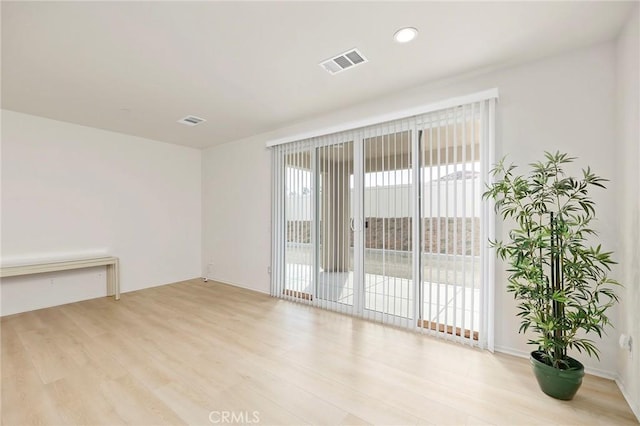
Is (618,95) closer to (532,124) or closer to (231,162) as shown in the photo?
(532,124)

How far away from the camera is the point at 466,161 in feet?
9.20

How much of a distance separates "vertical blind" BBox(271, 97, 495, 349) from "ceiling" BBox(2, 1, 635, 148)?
1.99 feet

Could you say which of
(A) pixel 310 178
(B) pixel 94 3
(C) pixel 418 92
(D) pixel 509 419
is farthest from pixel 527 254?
(B) pixel 94 3

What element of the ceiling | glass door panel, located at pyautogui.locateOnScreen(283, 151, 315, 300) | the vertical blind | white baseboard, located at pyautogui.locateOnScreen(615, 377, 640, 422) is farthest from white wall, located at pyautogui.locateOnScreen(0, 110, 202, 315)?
white baseboard, located at pyautogui.locateOnScreen(615, 377, 640, 422)

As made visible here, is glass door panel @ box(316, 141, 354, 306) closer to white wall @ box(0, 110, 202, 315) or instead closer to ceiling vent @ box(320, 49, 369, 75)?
ceiling vent @ box(320, 49, 369, 75)

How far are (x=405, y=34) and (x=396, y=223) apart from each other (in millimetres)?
1890

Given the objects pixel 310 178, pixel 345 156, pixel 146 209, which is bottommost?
pixel 146 209

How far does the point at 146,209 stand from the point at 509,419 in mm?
5608

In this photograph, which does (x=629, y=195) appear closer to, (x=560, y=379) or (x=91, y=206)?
(x=560, y=379)

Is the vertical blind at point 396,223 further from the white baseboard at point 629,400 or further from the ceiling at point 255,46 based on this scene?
the white baseboard at point 629,400

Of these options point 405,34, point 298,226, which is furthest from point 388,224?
point 405,34

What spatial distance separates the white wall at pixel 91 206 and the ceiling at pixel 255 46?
75 cm

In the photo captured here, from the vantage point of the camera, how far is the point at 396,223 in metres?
3.29

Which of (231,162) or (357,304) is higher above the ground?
(231,162)
